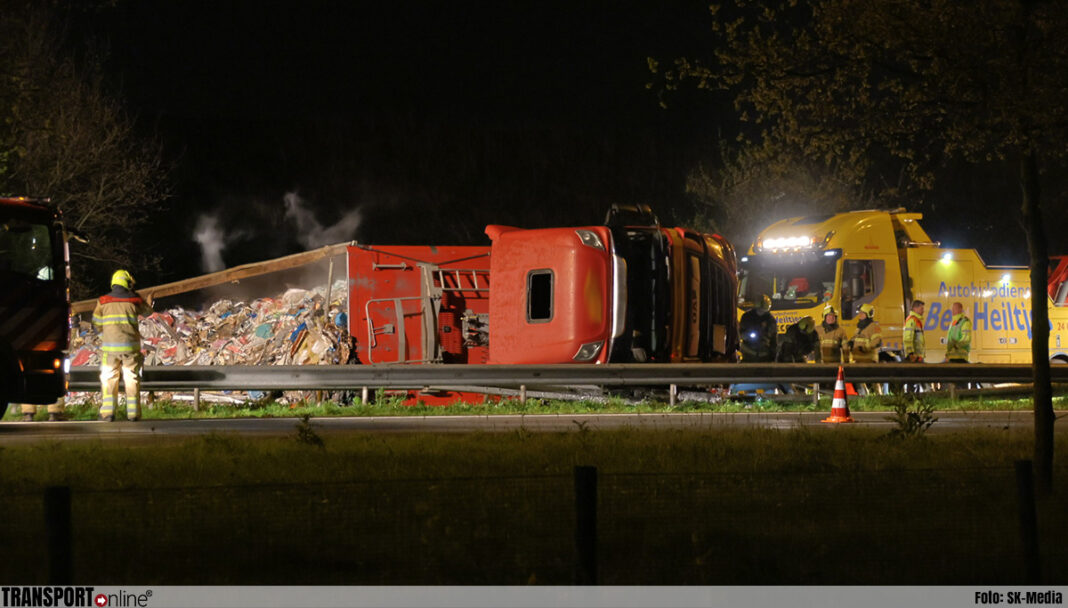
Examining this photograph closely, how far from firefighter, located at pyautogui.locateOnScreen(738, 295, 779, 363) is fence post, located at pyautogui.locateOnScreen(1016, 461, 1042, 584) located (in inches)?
603

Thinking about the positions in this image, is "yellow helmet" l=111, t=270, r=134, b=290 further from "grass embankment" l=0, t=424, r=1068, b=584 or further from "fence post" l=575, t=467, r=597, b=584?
"fence post" l=575, t=467, r=597, b=584

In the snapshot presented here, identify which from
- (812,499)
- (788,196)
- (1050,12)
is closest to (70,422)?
(812,499)

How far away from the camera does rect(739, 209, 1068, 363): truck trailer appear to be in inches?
912

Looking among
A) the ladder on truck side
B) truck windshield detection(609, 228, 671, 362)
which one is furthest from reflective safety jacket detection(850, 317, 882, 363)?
the ladder on truck side

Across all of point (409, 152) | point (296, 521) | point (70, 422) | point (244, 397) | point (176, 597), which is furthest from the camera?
point (409, 152)

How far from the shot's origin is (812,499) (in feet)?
28.5

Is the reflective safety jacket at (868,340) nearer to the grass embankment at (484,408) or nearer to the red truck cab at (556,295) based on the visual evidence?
the grass embankment at (484,408)

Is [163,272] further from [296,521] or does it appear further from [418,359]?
[296,521]

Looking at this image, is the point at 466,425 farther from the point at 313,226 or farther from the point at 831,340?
the point at 313,226

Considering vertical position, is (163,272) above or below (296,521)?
above

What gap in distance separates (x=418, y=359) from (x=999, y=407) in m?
8.51

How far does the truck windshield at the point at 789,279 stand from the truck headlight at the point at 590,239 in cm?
616

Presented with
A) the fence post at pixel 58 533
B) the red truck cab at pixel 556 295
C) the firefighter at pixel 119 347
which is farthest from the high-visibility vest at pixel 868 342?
the fence post at pixel 58 533

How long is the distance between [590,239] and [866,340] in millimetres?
6054
